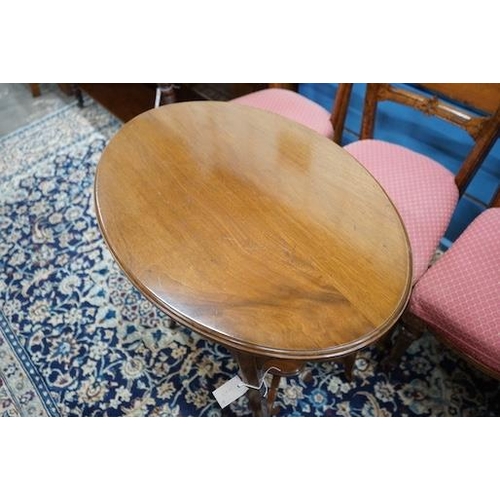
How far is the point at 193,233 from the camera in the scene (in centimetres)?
72

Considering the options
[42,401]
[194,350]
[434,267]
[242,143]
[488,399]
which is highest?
[242,143]

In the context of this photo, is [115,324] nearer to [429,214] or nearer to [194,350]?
[194,350]

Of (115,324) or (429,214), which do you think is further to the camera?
(115,324)

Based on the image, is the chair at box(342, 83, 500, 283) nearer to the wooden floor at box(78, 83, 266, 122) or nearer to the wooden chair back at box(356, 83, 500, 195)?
the wooden chair back at box(356, 83, 500, 195)

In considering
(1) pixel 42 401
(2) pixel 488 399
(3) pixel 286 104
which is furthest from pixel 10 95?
(2) pixel 488 399

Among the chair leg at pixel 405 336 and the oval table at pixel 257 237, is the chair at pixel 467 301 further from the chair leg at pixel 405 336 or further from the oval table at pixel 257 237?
the oval table at pixel 257 237

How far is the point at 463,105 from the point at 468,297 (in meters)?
0.61

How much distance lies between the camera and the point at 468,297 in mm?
803

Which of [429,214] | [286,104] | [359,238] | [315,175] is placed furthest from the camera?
[286,104]

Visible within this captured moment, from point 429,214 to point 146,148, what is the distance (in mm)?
697

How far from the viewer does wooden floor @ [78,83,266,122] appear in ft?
6.23

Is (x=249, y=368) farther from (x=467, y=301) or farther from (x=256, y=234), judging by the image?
(x=467, y=301)

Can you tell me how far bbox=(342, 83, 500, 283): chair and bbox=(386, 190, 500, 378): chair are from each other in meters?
0.06

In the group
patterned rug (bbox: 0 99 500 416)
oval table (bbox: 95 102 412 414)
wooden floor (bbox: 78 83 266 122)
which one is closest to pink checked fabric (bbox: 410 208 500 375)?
oval table (bbox: 95 102 412 414)
